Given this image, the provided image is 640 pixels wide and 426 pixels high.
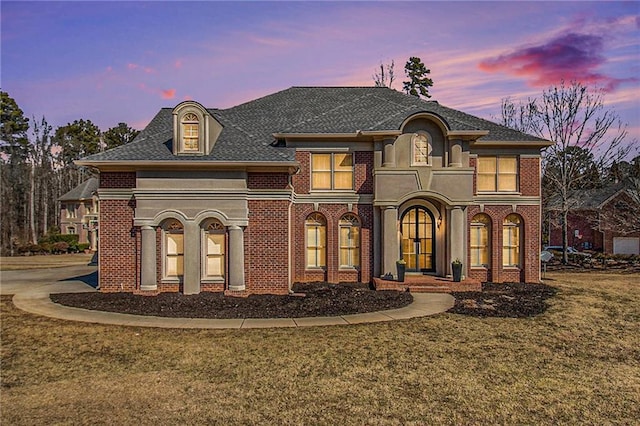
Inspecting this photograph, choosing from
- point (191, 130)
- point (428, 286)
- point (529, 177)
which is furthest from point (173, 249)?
point (529, 177)

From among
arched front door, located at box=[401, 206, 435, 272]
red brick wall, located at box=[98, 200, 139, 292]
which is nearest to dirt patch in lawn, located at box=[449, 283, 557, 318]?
arched front door, located at box=[401, 206, 435, 272]

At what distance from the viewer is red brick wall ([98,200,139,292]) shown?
49.4ft

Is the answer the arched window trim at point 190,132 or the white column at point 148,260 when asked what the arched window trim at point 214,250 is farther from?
the arched window trim at point 190,132

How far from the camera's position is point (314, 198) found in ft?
59.5

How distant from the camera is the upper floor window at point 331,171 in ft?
59.8

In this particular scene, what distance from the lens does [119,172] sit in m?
15.2

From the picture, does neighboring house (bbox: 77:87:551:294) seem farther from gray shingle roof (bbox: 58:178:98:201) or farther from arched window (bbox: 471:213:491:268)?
gray shingle roof (bbox: 58:178:98:201)

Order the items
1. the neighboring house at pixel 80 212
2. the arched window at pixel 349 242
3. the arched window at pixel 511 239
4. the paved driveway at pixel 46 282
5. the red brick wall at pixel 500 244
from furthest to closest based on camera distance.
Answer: the neighboring house at pixel 80 212
the arched window at pixel 511 239
the red brick wall at pixel 500 244
the arched window at pixel 349 242
the paved driveway at pixel 46 282

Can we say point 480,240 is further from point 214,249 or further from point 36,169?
point 36,169

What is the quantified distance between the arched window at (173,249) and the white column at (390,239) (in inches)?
326

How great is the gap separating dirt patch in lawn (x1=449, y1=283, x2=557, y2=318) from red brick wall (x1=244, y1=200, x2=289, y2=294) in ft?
20.1

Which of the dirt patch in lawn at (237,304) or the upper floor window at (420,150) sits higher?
the upper floor window at (420,150)

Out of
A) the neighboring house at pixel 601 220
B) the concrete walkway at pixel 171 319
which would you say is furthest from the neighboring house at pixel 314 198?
the neighboring house at pixel 601 220

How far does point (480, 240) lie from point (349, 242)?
6.14m
